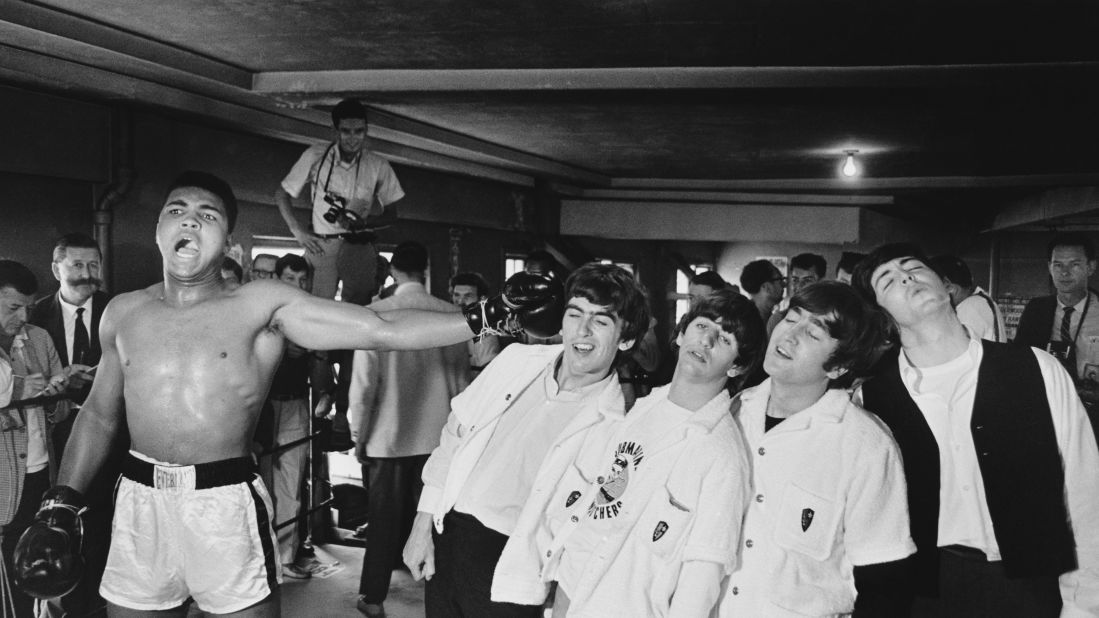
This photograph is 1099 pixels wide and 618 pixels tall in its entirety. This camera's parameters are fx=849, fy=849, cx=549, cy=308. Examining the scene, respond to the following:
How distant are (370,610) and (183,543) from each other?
2261 millimetres

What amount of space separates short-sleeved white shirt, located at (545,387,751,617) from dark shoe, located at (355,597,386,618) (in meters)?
2.44

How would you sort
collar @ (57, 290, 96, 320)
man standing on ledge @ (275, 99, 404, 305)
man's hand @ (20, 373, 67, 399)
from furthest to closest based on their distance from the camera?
1. man standing on ledge @ (275, 99, 404, 305)
2. collar @ (57, 290, 96, 320)
3. man's hand @ (20, 373, 67, 399)

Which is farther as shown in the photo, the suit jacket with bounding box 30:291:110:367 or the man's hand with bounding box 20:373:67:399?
the suit jacket with bounding box 30:291:110:367

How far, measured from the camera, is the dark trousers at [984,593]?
2.42 m

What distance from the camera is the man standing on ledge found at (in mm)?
5254

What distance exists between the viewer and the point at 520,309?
2.51 metres

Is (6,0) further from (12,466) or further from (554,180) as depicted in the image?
(554,180)

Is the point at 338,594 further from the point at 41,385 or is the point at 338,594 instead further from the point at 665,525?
the point at 665,525

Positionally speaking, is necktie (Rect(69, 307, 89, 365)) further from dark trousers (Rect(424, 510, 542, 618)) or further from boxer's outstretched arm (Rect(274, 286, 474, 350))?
dark trousers (Rect(424, 510, 542, 618))

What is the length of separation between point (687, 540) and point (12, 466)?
3266mm

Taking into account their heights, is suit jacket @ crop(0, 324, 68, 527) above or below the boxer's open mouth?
below

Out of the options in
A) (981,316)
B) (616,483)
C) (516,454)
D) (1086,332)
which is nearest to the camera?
(616,483)

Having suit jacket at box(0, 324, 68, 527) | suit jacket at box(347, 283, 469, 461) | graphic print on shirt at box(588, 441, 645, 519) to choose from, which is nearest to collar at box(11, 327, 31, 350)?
suit jacket at box(0, 324, 68, 527)

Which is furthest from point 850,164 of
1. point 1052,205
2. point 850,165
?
point 1052,205
